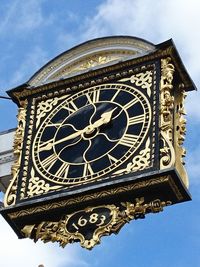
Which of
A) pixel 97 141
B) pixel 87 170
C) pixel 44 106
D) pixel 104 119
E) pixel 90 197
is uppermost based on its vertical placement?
pixel 44 106

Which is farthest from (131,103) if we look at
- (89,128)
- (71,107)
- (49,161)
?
(49,161)

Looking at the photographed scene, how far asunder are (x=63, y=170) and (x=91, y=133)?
42cm

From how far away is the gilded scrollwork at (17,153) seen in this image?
1463cm

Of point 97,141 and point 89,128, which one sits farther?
point 89,128

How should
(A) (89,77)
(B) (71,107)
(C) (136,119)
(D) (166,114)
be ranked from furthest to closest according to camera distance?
(A) (89,77)
(B) (71,107)
(C) (136,119)
(D) (166,114)

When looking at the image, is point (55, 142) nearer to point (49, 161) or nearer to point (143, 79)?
point (49, 161)

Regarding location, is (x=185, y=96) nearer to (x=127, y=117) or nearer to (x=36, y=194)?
(x=127, y=117)

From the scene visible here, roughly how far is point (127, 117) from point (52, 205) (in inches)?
40.2

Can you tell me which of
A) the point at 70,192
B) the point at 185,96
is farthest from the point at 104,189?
the point at 185,96

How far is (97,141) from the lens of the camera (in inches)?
576

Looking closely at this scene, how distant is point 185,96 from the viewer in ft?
49.3

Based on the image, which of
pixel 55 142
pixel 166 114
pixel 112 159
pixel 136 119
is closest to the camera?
pixel 112 159

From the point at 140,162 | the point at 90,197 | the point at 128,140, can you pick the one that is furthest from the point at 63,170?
the point at 140,162

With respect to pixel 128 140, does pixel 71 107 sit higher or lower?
higher
